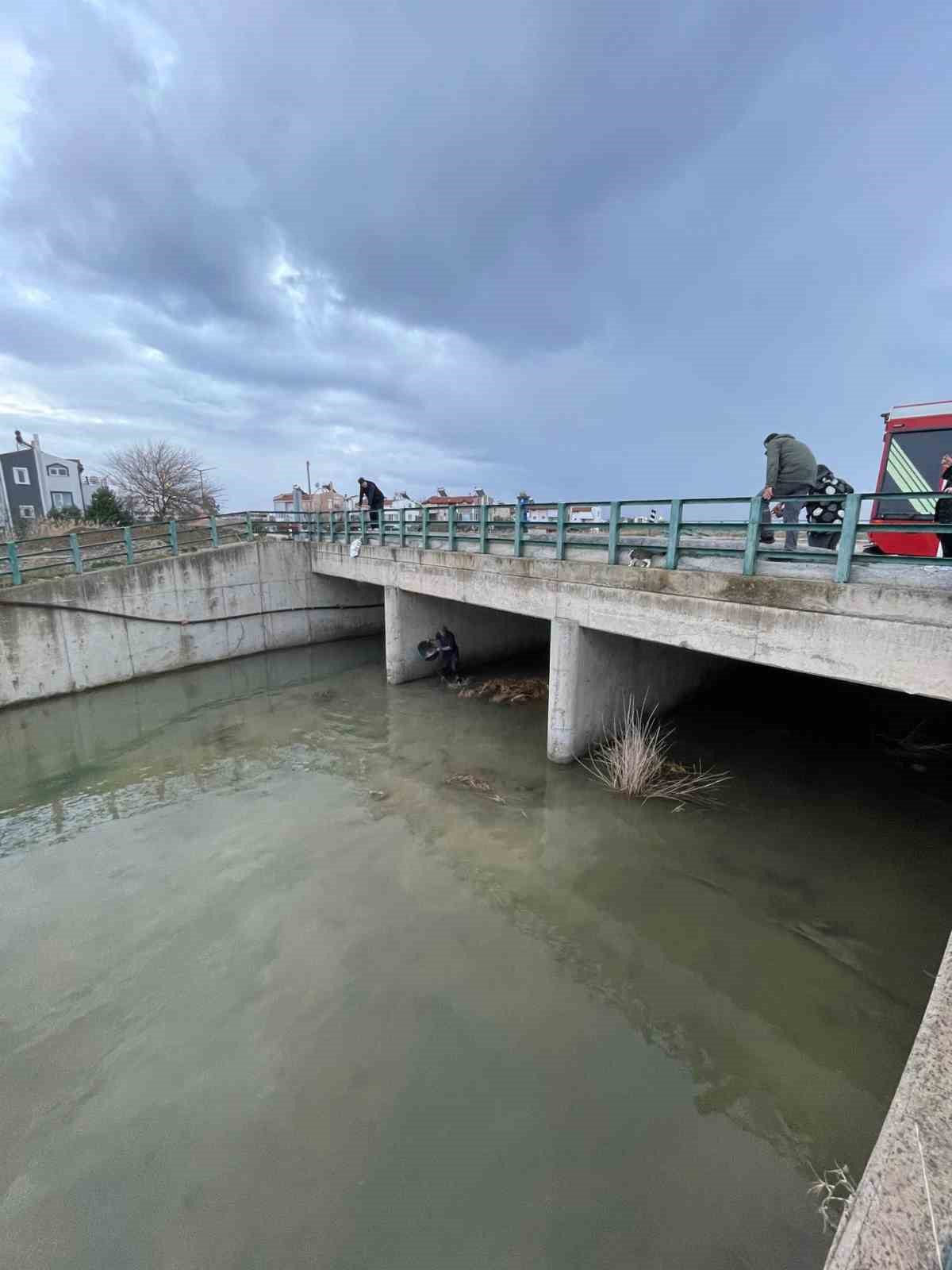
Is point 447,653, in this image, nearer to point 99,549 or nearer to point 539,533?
point 539,533

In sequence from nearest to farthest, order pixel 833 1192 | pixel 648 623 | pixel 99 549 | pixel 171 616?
pixel 833 1192 < pixel 648 623 < pixel 171 616 < pixel 99 549

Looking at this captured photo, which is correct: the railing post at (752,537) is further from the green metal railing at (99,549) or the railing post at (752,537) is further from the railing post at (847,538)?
the green metal railing at (99,549)

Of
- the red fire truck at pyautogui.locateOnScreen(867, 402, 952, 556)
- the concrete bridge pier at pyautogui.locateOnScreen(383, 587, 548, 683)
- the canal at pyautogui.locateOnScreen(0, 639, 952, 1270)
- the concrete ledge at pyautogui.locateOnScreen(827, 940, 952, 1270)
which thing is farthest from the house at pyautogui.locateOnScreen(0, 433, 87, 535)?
→ the concrete ledge at pyautogui.locateOnScreen(827, 940, 952, 1270)

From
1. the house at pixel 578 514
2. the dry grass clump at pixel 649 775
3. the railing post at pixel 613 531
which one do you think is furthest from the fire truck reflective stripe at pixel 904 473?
the dry grass clump at pixel 649 775

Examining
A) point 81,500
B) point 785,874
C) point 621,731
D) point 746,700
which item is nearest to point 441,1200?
point 785,874

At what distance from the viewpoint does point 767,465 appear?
6445 millimetres

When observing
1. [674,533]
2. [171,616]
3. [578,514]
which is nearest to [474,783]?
[674,533]

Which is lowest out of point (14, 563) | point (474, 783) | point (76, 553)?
point (474, 783)

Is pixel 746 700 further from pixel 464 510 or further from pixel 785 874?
pixel 464 510

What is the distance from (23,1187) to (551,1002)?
3.51 meters

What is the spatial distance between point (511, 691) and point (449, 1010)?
7.79 meters

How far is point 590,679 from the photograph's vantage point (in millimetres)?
8516

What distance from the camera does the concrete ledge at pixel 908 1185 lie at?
1542mm

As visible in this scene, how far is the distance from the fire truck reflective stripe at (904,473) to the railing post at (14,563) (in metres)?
16.7
